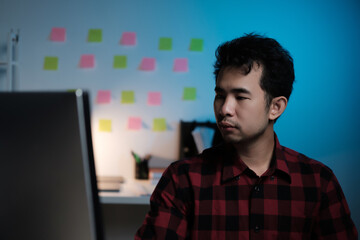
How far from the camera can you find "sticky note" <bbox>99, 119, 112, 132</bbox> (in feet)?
7.03

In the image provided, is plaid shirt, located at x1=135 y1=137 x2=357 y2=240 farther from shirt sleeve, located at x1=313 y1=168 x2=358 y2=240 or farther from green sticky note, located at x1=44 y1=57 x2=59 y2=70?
green sticky note, located at x1=44 y1=57 x2=59 y2=70

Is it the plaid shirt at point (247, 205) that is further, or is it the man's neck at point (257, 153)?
the man's neck at point (257, 153)

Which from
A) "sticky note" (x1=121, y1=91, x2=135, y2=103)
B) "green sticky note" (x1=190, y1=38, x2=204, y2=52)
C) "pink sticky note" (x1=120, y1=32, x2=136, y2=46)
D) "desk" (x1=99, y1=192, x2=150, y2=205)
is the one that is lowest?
"desk" (x1=99, y1=192, x2=150, y2=205)

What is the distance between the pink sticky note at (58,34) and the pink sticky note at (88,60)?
17cm

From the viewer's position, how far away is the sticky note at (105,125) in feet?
7.03

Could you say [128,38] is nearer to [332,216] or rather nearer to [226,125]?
[226,125]

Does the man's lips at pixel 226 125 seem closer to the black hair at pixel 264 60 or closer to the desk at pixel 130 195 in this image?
the black hair at pixel 264 60

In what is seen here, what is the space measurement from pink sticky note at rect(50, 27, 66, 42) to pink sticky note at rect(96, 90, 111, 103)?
415 millimetres

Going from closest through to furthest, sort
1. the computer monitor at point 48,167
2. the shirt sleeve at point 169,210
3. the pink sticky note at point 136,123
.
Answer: the computer monitor at point 48,167
the shirt sleeve at point 169,210
the pink sticky note at point 136,123

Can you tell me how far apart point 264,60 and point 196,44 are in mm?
1175

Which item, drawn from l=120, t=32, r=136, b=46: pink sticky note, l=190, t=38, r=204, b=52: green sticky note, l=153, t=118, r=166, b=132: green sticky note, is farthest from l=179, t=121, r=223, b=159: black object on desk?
l=120, t=32, r=136, b=46: pink sticky note

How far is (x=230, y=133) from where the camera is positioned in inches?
36.9

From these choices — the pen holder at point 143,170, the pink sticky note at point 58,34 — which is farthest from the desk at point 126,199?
the pink sticky note at point 58,34

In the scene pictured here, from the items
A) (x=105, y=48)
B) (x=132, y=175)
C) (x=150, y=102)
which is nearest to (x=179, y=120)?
(x=150, y=102)
